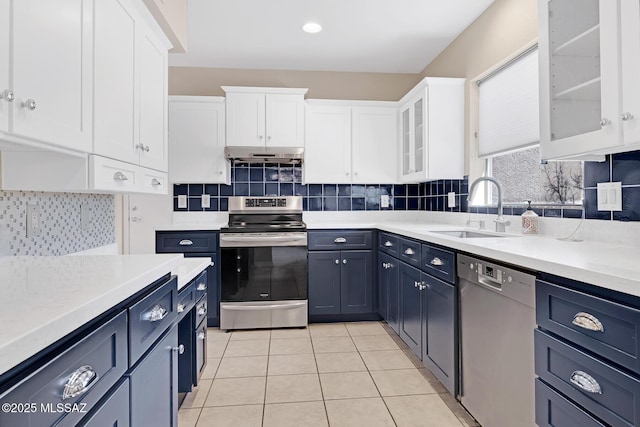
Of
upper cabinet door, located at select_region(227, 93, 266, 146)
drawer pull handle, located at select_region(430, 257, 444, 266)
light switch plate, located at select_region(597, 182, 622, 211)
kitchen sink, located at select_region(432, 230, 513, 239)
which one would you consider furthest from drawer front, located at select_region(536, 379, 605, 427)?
upper cabinet door, located at select_region(227, 93, 266, 146)

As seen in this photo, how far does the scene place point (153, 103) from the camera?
6.30 feet

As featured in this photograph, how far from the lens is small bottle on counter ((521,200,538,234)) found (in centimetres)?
218

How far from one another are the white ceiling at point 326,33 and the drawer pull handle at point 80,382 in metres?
2.66

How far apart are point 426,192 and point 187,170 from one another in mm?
2426

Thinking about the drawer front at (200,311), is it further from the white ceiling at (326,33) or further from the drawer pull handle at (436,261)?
the white ceiling at (326,33)

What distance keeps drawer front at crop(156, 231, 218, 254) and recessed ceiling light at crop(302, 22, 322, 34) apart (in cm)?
190

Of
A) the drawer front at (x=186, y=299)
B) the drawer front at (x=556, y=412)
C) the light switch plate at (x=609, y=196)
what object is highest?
the light switch plate at (x=609, y=196)

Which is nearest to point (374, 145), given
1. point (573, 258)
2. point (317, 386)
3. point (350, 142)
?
point (350, 142)

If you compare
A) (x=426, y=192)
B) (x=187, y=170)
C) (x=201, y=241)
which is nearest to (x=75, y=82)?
(x=201, y=241)

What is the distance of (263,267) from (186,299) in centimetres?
155

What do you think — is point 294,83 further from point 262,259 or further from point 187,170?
point 262,259

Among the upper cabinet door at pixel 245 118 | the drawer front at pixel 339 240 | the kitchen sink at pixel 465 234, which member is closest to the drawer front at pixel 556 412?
the kitchen sink at pixel 465 234

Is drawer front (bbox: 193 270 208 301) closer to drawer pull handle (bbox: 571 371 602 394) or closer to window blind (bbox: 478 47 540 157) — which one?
drawer pull handle (bbox: 571 371 602 394)

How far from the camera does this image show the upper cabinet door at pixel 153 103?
5.84ft
